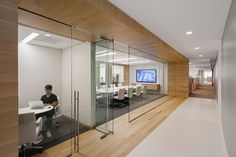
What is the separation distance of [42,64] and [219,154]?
16.6 feet

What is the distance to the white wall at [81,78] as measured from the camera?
12.5 ft

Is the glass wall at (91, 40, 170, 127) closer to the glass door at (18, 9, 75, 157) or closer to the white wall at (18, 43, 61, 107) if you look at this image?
the glass door at (18, 9, 75, 157)

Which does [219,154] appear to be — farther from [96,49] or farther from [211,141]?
[96,49]

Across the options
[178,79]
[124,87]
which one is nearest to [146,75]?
[178,79]

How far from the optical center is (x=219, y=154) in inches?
97.1

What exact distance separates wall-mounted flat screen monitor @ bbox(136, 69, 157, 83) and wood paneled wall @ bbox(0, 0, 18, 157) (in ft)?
28.2

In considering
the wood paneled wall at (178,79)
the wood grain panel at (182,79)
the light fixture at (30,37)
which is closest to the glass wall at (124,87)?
the wood paneled wall at (178,79)

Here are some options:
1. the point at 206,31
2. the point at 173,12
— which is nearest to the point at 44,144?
the point at 173,12

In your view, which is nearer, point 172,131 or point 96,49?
point 172,131

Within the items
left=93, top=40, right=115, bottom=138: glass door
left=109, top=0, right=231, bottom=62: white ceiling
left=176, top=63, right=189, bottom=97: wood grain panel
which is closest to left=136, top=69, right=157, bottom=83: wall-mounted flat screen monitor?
left=176, top=63, right=189, bottom=97: wood grain panel

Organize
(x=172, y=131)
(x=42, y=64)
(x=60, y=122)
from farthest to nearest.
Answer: (x=42, y=64), (x=60, y=122), (x=172, y=131)

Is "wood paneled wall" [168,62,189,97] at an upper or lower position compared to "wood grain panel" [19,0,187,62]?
lower

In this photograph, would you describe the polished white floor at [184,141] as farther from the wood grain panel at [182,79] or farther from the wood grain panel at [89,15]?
the wood grain panel at [182,79]

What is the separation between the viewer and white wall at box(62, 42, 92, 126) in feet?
12.5
